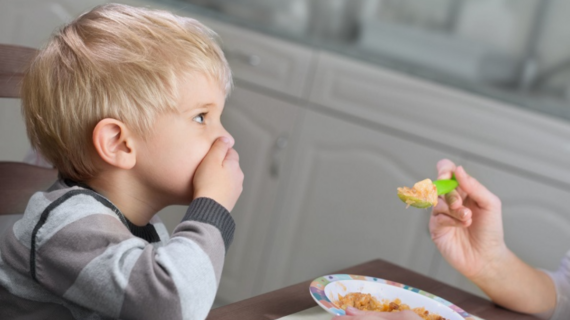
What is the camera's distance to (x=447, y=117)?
6.92 ft

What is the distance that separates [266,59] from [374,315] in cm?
158

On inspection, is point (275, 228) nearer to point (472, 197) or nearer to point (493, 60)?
point (493, 60)

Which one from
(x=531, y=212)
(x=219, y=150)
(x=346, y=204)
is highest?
(x=219, y=150)

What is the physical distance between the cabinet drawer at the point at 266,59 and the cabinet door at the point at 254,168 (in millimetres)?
51

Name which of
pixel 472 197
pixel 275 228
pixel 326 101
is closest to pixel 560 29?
pixel 326 101

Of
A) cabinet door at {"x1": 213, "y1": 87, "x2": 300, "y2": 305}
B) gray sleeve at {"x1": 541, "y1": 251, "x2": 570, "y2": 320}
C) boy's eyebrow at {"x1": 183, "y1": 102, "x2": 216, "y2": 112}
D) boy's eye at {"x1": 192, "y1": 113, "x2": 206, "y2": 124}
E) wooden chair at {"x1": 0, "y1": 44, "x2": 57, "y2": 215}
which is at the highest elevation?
boy's eyebrow at {"x1": 183, "y1": 102, "x2": 216, "y2": 112}

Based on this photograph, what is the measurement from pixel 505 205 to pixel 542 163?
149 mm

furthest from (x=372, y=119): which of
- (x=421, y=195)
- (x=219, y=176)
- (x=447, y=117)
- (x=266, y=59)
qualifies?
(x=219, y=176)

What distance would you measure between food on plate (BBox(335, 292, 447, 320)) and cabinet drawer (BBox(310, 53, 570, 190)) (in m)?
1.19

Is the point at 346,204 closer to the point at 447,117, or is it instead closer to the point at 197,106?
the point at 447,117

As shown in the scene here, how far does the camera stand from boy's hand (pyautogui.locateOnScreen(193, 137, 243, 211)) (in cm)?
88

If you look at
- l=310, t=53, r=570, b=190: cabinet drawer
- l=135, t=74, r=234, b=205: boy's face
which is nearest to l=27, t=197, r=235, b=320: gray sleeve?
l=135, t=74, r=234, b=205: boy's face

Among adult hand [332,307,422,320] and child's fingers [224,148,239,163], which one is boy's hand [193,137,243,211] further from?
adult hand [332,307,422,320]

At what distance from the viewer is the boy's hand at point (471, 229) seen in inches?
44.8
